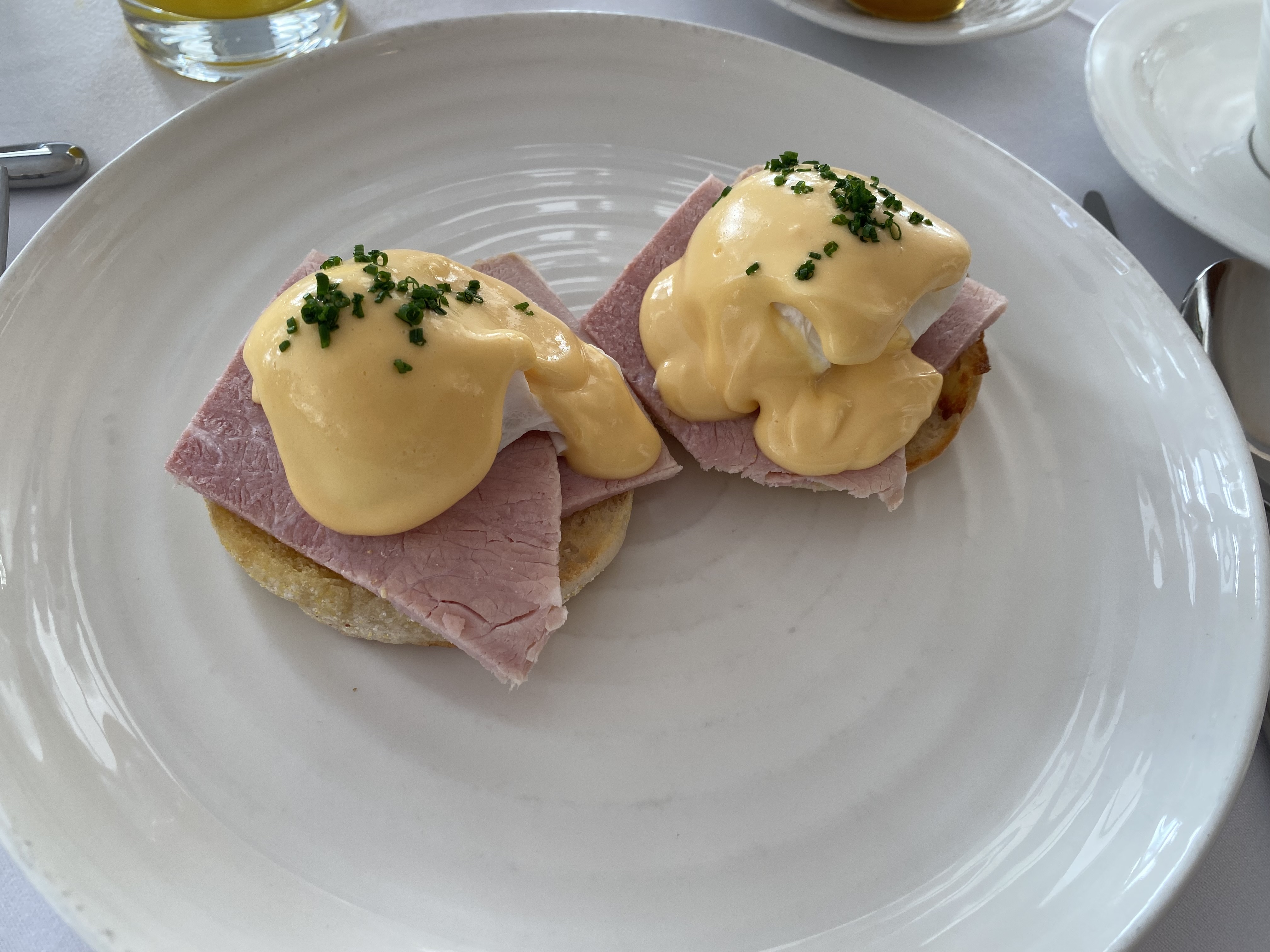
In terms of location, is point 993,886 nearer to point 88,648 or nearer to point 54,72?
point 88,648

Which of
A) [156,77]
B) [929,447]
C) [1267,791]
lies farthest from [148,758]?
[1267,791]

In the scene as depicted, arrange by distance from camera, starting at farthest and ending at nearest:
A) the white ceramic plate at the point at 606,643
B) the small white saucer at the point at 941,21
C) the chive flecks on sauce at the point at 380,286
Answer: the small white saucer at the point at 941,21 < the chive flecks on sauce at the point at 380,286 < the white ceramic plate at the point at 606,643

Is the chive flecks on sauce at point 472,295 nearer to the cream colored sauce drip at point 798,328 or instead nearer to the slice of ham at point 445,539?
the slice of ham at point 445,539

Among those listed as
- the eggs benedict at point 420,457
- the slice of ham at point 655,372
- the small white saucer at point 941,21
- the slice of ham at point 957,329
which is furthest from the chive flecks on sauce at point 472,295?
the small white saucer at point 941,21

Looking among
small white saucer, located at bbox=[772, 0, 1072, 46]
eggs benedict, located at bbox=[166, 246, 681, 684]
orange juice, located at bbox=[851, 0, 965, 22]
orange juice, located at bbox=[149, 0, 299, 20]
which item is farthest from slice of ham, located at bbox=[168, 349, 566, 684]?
orange juice, located at bbox=[851, 0, 965, 22]

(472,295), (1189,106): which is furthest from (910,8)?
(472,295)

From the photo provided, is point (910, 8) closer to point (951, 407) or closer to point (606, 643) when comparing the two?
point (951, 407)
